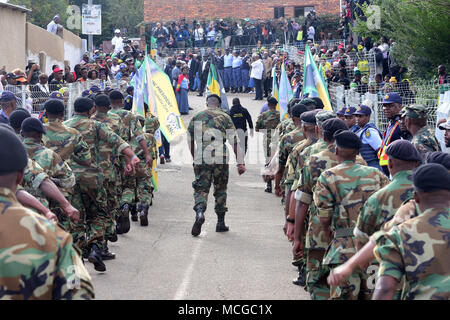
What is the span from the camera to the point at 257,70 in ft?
106

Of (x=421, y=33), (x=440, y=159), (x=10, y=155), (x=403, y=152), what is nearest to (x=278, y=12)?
(x=421, y=33)

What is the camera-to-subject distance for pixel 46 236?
3.54m

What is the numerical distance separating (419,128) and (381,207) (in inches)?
129

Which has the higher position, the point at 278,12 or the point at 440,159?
the point at 278,12

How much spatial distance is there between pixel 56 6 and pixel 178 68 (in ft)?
69.1

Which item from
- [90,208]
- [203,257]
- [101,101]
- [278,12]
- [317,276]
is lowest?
[203,257]

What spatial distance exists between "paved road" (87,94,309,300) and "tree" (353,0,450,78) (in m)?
5.80

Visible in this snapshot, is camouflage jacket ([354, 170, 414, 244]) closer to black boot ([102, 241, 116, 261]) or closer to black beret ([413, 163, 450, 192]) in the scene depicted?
black beret ([413, 163, 450, 192])

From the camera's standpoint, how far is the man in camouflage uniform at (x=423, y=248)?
3.97 meters

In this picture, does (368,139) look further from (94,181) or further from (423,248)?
(423,248)

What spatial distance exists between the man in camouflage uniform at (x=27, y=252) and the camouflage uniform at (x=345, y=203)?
2661 millimetres

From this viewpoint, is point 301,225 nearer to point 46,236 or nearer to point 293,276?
point 293,276
